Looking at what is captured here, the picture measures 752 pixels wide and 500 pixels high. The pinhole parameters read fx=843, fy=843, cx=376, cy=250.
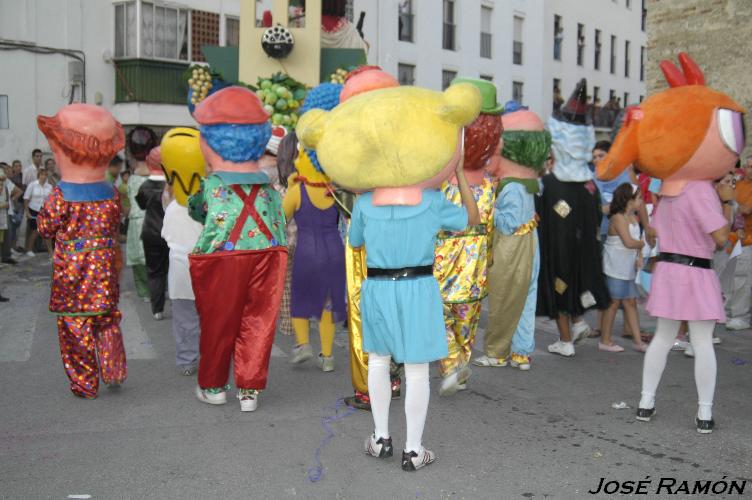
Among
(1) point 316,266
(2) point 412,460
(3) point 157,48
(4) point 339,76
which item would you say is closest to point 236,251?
(1) point 316,266

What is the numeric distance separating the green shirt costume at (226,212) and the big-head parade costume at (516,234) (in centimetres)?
186

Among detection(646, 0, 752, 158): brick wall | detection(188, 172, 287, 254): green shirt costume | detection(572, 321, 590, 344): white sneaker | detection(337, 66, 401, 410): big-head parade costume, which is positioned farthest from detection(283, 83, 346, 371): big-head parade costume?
detection(646, 0, 752, 158): brick wall

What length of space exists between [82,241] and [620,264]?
4.53 m

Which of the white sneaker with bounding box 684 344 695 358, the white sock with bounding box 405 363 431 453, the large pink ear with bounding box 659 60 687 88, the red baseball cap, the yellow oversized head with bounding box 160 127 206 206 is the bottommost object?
the white sneaker with bounding box 684 344 695 358

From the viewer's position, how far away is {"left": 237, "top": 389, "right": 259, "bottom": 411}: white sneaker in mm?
5324

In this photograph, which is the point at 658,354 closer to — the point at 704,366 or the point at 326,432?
the point at 704,366

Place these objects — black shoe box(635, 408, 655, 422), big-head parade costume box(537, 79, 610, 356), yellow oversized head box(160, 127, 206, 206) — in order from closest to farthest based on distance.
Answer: black shoe box(635, 408, 655, 422), yellow oversized head box(160, 127, 206, 206), big-head parade costume box(537, 79, 610, 356)

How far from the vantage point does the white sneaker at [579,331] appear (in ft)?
23.8

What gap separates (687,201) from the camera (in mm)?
4996

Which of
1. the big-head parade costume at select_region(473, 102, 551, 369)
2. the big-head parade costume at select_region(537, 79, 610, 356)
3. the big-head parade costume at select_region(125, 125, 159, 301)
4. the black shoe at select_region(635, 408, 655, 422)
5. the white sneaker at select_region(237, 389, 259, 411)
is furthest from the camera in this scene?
the big-head parade costume at select_region(125, 125, 159, 301)

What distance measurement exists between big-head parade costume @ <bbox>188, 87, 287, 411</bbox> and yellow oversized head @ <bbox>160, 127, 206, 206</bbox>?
696mm

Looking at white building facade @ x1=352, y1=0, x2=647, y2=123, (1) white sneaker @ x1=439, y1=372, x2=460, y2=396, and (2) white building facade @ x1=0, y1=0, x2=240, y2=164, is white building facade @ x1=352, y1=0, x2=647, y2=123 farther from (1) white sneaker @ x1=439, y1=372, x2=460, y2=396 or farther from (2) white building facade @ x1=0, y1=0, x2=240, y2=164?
(1) white sneaker @ x1=439, y1=372, x2=460, y2=396

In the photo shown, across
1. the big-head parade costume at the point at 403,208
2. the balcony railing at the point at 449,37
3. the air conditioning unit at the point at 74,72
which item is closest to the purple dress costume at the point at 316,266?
the big-head parade costume at the point at 403,208

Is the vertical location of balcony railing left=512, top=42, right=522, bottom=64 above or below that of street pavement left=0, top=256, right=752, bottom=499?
above
